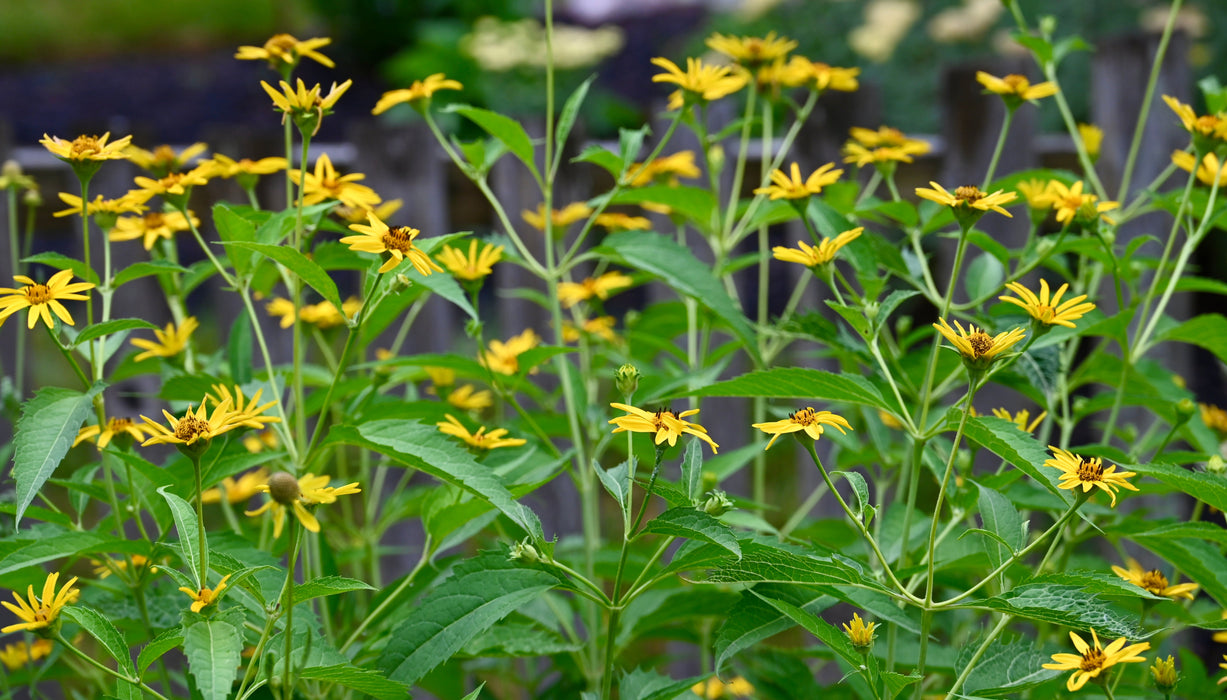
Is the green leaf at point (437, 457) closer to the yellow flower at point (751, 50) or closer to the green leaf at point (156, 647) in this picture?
the green leaf at point (156, 647)

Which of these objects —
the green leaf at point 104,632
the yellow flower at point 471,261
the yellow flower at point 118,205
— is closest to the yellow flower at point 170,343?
the yellow flower at point 118,205

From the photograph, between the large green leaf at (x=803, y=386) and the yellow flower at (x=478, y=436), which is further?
the yellow flower at (x=478, y=436)

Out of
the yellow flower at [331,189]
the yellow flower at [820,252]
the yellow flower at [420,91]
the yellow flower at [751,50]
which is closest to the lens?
the yellow flower at [820,252]

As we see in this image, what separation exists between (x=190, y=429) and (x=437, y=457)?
15 centimetres

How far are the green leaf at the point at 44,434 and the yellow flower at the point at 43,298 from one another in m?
0.05

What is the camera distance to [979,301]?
0.91 metres

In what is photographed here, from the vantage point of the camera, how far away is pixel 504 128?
941 millimetres

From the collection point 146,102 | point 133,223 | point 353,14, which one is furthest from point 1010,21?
point 146,102

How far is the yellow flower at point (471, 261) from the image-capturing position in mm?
957

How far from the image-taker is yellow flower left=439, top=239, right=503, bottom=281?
0.96m

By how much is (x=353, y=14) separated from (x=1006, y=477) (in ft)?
20.1

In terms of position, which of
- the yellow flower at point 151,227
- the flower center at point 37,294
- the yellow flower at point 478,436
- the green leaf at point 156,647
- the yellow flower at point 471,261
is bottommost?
the green leaf at point 156,647

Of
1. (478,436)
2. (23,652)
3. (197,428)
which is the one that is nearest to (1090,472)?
(478,436)

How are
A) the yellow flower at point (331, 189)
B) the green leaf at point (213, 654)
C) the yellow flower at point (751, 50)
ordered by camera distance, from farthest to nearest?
the yellow flower at point (751, 50) < the yellow flower at point (331, 189) < the green leaf at point (213, 654)
